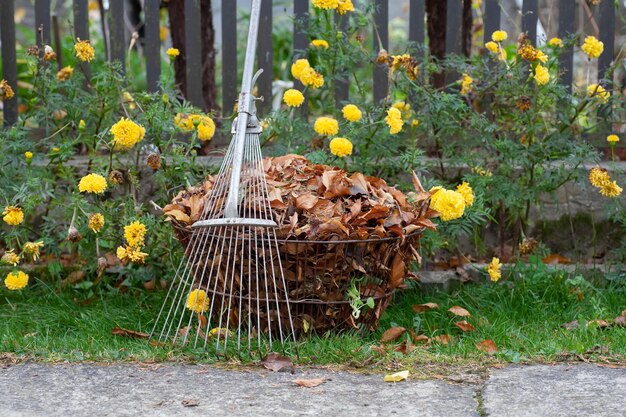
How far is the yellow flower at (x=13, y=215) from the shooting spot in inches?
125

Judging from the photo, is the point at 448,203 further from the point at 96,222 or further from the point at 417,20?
the point at 417,20

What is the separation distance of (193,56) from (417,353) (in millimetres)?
1953

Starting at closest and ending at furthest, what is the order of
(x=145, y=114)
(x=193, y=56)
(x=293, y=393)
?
(x=293, y=393), (x=145, y=114), (x=193, y=56)

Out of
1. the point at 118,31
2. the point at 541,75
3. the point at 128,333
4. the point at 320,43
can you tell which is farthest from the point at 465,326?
the point at 118,31

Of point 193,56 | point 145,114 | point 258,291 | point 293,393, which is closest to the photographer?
point 293,393

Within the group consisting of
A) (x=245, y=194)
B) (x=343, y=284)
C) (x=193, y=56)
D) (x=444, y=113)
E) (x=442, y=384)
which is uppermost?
(x=193, y=56)

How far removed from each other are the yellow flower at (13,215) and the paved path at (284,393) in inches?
24.9

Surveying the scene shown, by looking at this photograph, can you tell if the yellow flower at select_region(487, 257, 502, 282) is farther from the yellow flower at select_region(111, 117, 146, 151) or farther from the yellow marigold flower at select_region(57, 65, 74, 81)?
the yellow marigold flower at select_region(57, 65, 74, 81)

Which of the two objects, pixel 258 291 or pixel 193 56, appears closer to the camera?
pixel 258 291

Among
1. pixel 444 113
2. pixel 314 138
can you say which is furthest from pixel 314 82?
pixel 444 113

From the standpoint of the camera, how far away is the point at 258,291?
111 inches

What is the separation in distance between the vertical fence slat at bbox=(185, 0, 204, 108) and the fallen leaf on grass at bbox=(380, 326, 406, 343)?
1.62m

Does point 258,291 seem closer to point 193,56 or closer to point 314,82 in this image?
point 314,82

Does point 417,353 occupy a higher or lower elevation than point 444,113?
lower
